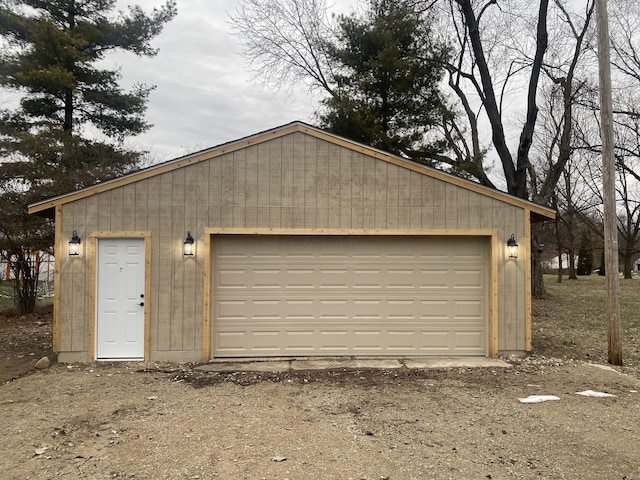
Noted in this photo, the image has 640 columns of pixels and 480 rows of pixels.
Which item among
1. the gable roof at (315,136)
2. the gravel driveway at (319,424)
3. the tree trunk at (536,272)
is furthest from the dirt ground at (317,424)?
the tree trunk at (536,272)

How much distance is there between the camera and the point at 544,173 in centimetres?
2281

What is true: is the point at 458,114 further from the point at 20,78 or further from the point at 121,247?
the point at 20,78

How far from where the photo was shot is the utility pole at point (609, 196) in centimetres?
684

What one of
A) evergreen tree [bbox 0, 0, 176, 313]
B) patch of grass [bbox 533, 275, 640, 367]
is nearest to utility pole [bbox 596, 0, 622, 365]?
patch of grass [bbox 533, 275, 640, 367]

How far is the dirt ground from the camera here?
348cm

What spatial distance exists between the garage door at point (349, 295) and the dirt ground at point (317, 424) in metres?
0.85

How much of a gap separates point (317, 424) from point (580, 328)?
891 centimetres

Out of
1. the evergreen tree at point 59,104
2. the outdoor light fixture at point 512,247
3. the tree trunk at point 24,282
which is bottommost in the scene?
the tree trunk at point 24,282

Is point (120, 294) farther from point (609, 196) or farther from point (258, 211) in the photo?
point (609, 196)

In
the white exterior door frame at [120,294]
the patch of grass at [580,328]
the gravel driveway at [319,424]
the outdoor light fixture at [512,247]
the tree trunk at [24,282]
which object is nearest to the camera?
the gravel driveway at [319,424]

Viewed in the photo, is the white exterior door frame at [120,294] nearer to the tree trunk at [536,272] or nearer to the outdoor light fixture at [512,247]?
the outdoor light fixture at [512,247]

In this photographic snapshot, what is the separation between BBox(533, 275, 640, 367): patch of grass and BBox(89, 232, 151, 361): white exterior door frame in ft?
22.1

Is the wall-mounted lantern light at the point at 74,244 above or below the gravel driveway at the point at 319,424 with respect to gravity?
above

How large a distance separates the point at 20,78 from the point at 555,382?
15295 mm
